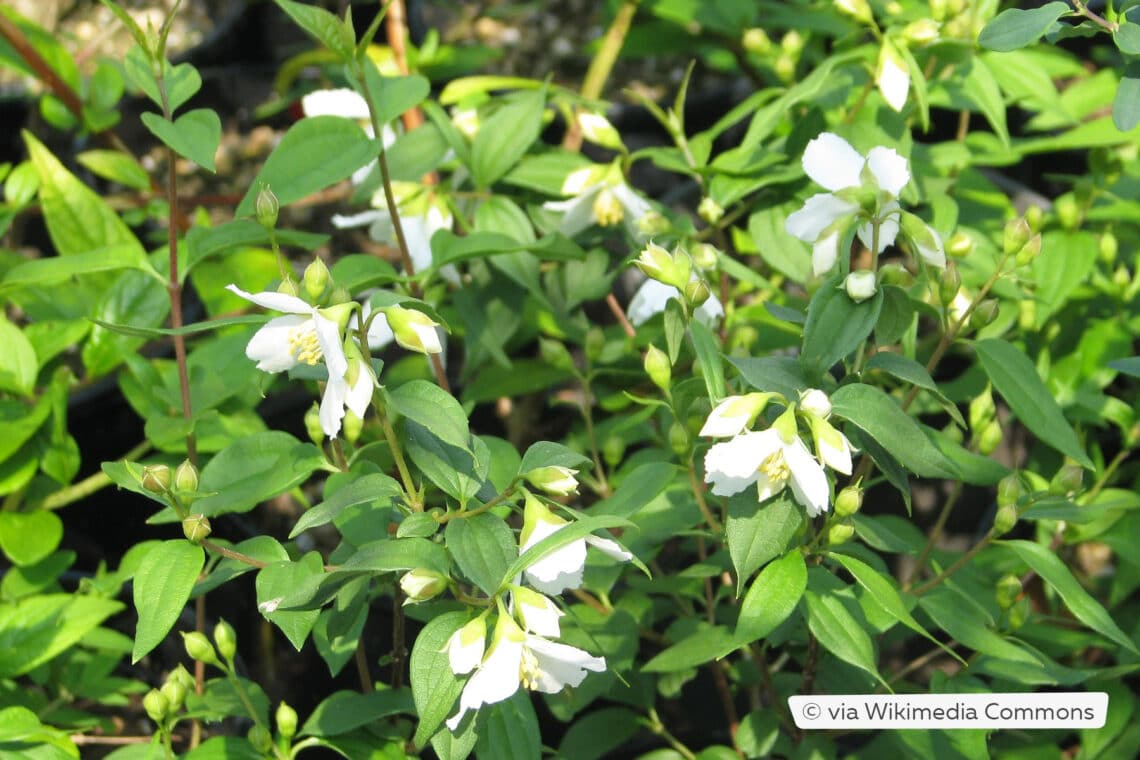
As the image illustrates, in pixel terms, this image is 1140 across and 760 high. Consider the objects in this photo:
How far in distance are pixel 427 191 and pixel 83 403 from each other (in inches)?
24.9

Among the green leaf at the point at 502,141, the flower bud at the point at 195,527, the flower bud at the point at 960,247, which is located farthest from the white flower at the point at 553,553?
the green leaf at the point at 502,141

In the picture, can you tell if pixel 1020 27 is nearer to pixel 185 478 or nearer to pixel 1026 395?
pixel 1026 395

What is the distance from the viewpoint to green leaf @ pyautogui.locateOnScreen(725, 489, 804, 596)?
807mm

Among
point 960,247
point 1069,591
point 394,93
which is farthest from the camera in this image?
point 394,93

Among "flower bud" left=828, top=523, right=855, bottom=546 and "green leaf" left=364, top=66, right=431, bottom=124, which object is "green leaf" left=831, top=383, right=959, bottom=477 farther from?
"green leaf" left=364, top=66, right=431, bottom=124

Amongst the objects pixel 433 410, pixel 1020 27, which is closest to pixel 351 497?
pixel 433 410

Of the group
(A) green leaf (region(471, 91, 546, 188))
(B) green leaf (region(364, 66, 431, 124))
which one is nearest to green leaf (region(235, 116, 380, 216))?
(B) green leaf (region(364, 66, 431, 124))

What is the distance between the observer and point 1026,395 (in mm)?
961

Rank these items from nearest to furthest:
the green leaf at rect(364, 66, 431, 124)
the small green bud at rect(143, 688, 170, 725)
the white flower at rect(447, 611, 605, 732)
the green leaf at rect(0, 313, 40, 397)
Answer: the white flower at rect(447, 611, 605, 732) → the small green bud at rect(143, 688, 170, 725) → the green leaf at rect(364, 66, 431, 124) → the green leaf at rect(0, 313, 40, 397)

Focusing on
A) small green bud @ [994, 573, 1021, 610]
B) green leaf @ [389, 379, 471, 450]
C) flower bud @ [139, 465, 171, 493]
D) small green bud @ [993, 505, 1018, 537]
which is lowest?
small green bud @ [994, 573, 1021, 610]

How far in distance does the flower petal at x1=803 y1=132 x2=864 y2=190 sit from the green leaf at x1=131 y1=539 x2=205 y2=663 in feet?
1.71

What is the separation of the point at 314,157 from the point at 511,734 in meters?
0.54

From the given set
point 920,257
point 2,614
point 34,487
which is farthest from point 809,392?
point 34,487

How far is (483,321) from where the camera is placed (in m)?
1.33
